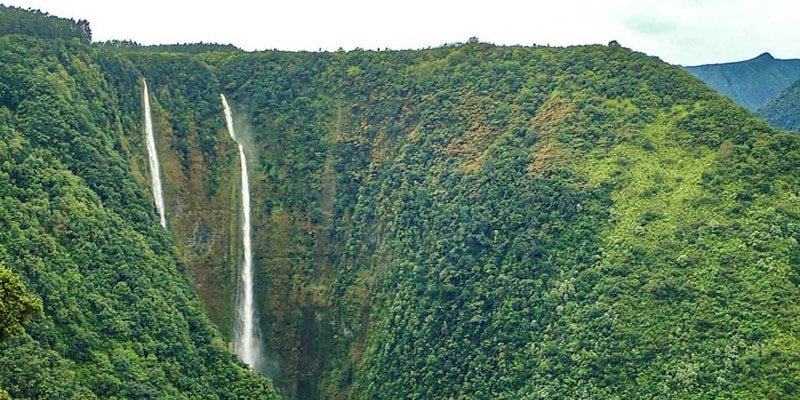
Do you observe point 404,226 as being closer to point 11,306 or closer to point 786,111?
point 11,306

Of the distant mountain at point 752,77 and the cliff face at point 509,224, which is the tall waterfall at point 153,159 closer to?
the cliff face at point 509,224

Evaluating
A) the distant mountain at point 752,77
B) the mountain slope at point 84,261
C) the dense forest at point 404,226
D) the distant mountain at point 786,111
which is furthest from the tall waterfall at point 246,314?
the distant mountain at point 752,77

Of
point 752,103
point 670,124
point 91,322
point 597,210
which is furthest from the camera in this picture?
point 752,103

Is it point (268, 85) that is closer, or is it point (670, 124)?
point (670, 124)

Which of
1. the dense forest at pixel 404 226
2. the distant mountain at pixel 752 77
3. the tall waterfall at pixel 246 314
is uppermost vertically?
the distant mountain at pixel 752 77

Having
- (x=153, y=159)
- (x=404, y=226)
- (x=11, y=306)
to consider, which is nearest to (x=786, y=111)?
(x=404, y=226)

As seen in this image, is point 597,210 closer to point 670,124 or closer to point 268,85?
point 670,124

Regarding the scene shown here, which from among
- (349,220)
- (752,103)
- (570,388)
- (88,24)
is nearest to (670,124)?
(570,388)

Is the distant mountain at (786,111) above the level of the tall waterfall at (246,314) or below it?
above
